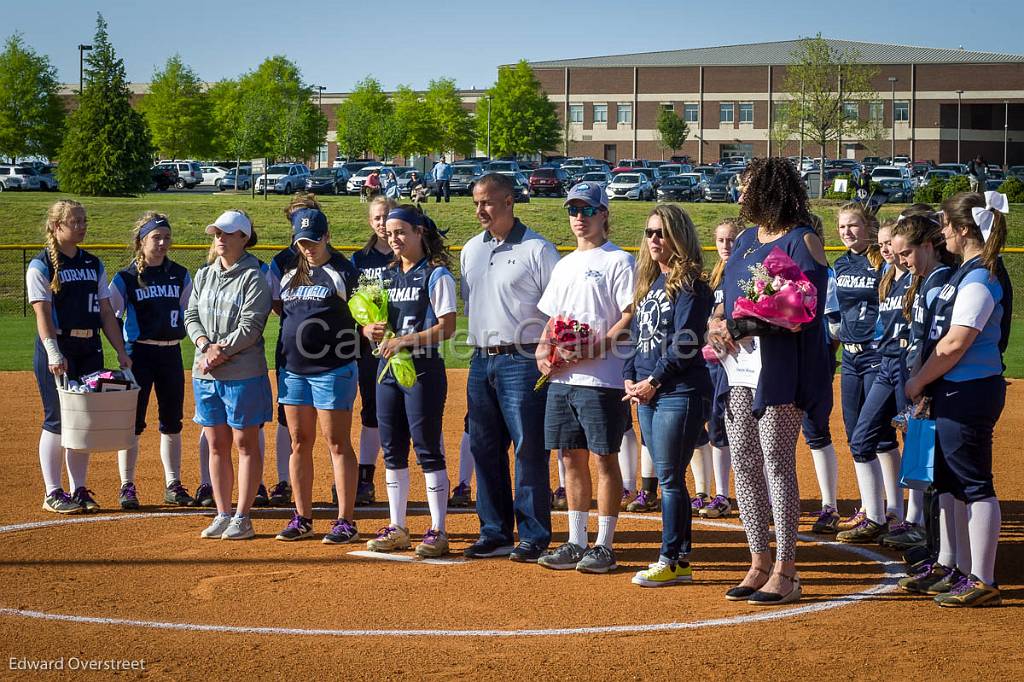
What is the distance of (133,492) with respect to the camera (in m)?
8.20

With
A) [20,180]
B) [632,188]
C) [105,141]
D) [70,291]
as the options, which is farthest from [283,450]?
[20,180]

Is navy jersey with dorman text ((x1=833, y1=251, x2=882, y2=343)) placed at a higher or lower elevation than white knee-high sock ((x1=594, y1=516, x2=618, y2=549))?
higher

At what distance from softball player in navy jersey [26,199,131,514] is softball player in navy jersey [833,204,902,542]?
5.02m

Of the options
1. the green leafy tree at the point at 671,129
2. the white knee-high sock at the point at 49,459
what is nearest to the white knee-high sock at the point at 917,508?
the white knee-high sock at the point at 49,459

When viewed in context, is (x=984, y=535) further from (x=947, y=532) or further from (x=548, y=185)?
(x=548, y=185)

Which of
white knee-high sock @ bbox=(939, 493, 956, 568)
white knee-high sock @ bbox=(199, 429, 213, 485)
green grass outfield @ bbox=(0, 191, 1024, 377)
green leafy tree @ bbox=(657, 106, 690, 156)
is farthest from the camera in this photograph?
green leafy tree @ bbox=(657, 106, 690, 156)

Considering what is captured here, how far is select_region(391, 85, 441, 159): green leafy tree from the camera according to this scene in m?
74.0

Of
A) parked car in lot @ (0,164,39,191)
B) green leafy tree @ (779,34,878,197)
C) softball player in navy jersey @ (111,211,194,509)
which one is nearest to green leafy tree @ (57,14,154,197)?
parked car in lot @ (0,164,39,191)

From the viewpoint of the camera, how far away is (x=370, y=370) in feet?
27.4

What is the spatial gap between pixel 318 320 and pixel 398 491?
1.18 m

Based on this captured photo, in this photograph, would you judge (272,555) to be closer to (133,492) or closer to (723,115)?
(133,492)

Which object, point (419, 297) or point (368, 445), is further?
point (368, 445)

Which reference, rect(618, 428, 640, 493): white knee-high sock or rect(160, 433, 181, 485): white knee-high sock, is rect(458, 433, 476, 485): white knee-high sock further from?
rect(160, 433, 181, 485): white knee-high sock

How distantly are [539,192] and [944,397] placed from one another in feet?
137
